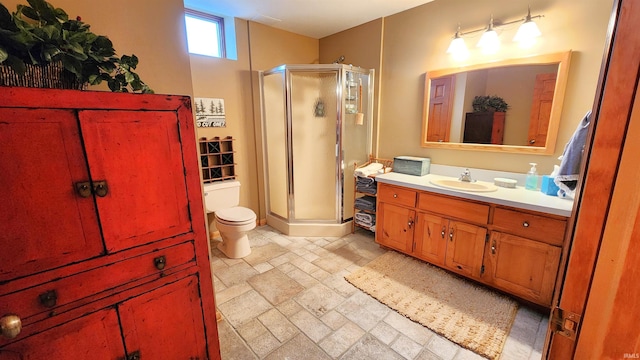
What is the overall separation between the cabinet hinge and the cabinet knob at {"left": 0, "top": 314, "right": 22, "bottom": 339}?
1.47m

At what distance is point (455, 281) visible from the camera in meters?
2.22

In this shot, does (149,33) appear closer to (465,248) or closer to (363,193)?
(363,193)

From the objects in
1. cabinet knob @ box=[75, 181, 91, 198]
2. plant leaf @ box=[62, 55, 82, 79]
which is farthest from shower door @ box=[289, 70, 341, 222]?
cabinet knob @ box=[75, 181, 91, 198]

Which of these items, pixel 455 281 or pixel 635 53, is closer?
pixel 635 53

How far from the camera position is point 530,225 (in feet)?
5.88

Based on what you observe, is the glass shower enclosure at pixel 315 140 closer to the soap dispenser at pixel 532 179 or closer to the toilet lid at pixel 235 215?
the toilet lid at pixel 235 215

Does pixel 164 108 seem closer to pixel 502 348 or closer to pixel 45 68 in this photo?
pixel 45 68

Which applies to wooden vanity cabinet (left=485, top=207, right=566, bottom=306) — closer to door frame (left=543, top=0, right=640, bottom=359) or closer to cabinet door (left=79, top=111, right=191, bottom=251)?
door frame (left=543, top=0, right=640, bottom=359)

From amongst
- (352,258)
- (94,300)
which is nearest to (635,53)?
(94,300)

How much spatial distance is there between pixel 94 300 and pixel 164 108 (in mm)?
760

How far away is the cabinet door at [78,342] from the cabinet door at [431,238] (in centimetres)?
221

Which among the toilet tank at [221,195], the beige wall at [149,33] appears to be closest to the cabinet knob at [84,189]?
the beige wall at [149,33]

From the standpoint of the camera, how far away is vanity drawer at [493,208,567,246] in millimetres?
1692

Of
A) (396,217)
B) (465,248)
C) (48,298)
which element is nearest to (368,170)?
(396,217)
